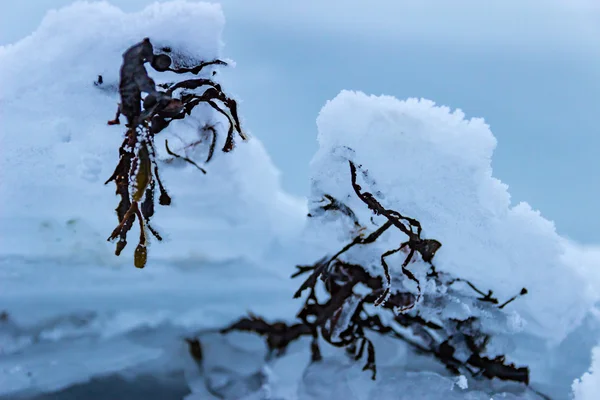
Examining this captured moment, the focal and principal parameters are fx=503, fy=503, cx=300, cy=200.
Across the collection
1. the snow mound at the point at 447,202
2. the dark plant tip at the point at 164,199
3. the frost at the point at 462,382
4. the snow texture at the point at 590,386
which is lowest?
the frost at the point at 462,382

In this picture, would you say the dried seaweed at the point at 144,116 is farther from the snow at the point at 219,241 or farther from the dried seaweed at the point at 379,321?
the dried seaweed at the point at 379,321

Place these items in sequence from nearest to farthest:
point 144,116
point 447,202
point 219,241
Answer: point 144,116
point 447,202
point 219,241

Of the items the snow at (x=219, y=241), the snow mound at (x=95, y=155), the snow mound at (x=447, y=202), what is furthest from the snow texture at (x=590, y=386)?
the snow mound at (x=95, y=155)

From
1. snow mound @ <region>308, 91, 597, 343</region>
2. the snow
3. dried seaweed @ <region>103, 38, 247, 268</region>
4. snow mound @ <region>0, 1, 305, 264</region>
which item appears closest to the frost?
the snow

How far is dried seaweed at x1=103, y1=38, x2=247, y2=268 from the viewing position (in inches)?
27.6

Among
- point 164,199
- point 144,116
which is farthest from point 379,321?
point 144,116

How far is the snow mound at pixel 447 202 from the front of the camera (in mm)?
781

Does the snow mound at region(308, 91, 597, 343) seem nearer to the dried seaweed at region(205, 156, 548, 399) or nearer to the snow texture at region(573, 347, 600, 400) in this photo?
the dried seaweed at region(205, 156, 548, 399)

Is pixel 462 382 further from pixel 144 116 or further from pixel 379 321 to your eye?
pixel 144 116

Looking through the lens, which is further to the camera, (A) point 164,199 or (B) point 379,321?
(B) point 379,321

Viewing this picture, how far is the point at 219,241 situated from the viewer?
1.11m

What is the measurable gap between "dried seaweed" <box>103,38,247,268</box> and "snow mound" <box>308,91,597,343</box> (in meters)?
0.19

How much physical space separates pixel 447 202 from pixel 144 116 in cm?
49

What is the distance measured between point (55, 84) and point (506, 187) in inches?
30.5
